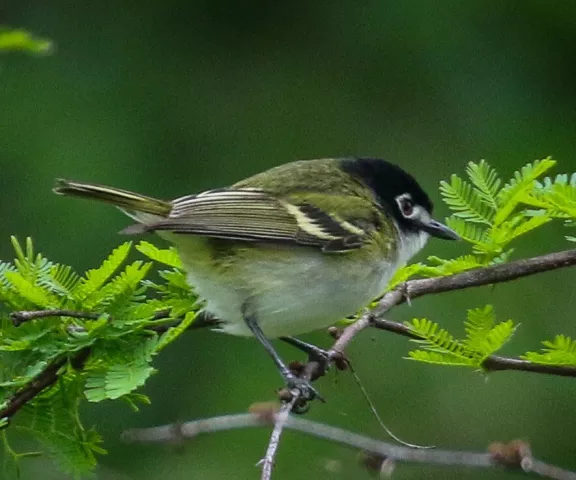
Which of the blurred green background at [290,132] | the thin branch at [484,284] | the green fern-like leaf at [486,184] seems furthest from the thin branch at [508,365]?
the blurred green background at [290,132]

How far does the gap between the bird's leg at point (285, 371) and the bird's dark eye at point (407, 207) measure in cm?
69

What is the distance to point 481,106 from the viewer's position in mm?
6816

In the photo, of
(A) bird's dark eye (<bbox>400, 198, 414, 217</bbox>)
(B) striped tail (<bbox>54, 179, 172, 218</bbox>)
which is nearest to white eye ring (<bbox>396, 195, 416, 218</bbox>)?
(A) bird's dark eye (<bbox>400, 198, 414, 217</bbox>)

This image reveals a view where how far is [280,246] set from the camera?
361cm

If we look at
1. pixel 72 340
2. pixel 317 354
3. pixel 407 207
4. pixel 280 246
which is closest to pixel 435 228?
pixel 407 207

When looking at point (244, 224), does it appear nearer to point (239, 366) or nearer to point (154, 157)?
point (239, 366)

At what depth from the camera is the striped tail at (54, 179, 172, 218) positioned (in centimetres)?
324

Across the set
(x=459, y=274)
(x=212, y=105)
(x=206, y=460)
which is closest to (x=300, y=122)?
(x=212, y=105)

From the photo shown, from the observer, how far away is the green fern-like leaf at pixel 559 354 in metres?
2.78

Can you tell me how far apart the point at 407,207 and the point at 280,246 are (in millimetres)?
535

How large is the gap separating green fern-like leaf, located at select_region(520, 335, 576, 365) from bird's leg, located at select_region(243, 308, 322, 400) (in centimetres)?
59

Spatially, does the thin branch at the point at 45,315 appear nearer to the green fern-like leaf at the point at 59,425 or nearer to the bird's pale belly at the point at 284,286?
the green fern-like leaf at the point at 59,425

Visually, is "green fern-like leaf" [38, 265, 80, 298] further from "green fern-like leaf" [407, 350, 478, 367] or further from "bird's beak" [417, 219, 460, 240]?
"bird's beak" [417, 219, 460, 240]

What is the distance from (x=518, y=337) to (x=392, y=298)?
2.67 m
